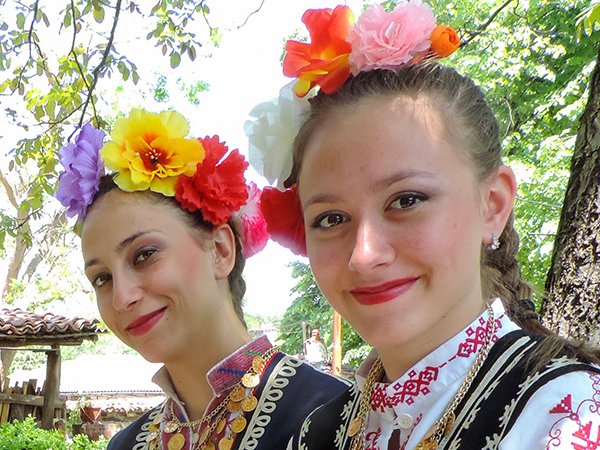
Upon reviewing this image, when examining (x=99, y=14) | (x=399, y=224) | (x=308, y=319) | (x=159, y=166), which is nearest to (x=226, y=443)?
(x=159, y=166)

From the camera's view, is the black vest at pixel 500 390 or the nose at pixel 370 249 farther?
the nose at pixel 370 249

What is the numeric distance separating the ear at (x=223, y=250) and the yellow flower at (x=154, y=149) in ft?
0.61

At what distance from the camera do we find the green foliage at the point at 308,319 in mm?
15508

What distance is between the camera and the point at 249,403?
212cm

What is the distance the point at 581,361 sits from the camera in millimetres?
1195

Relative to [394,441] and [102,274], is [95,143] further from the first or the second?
[394,441]

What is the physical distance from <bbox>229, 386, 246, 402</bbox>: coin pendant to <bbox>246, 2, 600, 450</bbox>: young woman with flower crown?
593mm

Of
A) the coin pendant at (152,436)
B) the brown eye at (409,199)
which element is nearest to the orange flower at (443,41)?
the brown eye at (409,199)

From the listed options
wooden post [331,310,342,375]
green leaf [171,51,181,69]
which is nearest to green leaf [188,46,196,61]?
green leaf [171,51,181,69]

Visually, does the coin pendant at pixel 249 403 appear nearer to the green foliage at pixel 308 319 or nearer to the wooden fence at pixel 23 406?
the wooden fence at pixel 23 406

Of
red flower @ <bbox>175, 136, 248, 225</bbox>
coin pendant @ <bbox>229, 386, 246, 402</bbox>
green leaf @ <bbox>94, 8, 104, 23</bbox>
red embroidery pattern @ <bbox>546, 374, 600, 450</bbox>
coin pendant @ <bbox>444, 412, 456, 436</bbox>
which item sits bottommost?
red embroidery pattern @ <bbox>546, 374, 600, 450</bbox>

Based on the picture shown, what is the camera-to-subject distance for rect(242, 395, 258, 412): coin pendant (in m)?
2.11

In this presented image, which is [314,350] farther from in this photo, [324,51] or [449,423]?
[449,423]

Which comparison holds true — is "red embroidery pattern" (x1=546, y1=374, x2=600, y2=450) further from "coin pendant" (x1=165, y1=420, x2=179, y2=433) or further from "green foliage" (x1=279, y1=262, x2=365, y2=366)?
"green foliage" (x1=279, y1=262, x2=365, y2=366)
